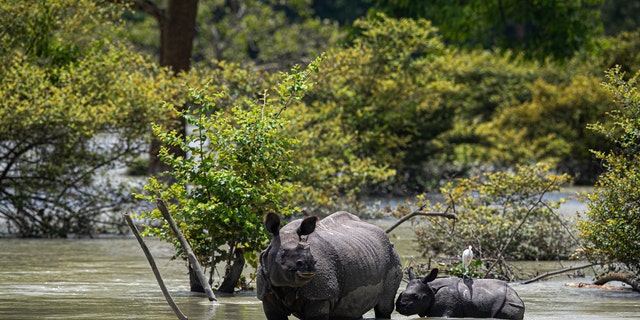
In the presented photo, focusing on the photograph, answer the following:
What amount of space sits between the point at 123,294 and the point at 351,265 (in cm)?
338

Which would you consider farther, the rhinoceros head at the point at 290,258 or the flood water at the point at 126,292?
the flood water at the point at 126,292

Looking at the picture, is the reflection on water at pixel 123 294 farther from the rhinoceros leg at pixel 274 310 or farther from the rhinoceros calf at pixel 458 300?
the rhinoceros leg at pixel 274 310

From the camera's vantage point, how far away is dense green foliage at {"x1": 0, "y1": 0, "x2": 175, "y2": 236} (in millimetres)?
18062

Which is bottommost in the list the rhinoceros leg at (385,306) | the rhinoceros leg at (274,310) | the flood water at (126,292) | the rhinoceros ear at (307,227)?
the flood water at (126,292)

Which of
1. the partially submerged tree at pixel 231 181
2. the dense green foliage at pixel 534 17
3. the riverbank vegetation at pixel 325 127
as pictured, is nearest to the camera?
the partially submerged tree at pixel 231 181

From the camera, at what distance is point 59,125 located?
60.2ft

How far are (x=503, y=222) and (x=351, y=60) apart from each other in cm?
838

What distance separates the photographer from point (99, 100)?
63.4ft

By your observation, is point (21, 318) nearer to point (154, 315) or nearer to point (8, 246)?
point (154, 315)

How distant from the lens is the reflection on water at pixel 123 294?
1028 centimetres

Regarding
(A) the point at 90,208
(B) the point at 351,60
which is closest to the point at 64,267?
(A) the point at 90,208

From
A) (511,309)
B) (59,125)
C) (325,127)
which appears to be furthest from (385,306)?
(325,127)

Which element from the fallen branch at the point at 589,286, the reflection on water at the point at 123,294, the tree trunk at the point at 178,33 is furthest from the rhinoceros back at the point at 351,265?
the tree trunk at the point at 178,33

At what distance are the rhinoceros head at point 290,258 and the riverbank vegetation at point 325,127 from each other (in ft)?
9.78
